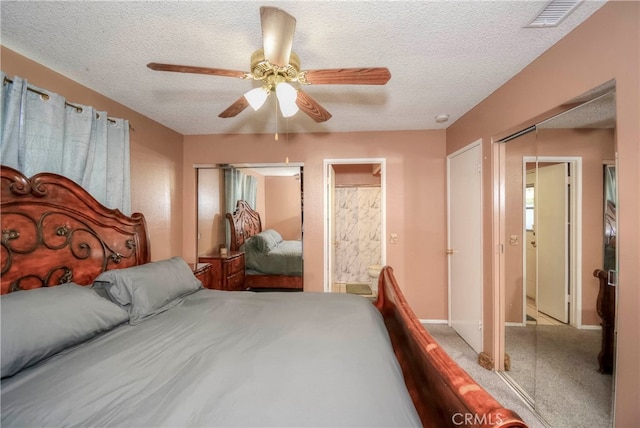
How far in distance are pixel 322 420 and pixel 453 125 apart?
3226 millimetres

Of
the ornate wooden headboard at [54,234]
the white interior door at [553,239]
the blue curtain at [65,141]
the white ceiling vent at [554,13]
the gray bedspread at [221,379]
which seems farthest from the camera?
the white interior door at [553,239]

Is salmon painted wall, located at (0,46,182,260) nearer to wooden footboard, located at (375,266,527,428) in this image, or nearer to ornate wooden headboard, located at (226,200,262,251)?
ornate wooden headboard, located at (226,200,262,251)

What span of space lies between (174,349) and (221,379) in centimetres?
40

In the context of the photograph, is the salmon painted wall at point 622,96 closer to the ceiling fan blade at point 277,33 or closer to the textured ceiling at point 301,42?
the textured ceiling at point 301,42

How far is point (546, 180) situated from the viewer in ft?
5.83

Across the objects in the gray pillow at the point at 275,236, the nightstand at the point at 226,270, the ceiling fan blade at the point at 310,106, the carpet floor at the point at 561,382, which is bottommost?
the carpet floor at the point at 561,382

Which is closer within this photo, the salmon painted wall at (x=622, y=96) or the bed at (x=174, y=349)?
the bed at (x=174, y=349)

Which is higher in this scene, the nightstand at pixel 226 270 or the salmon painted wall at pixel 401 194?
the salmon painted wall at pixel 401 194

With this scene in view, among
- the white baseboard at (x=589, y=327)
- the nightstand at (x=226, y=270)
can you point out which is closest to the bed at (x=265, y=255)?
the nightstand at (x=226, y=270)

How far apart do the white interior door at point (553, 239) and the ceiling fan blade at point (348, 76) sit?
1.48m

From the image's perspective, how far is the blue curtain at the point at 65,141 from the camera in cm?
146

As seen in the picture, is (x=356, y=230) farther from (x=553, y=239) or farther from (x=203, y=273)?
(x=553, y=239)

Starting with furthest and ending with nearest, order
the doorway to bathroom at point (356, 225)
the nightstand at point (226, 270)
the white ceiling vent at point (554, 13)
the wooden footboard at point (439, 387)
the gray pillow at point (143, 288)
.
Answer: the doorway to bathroom at point (356, 225) → the nightstand at point (226, 270) → the gray pillow at point (143, 288) → the white ceiling vent at point (554, 13) → the wooden footboard at point (439, 387)

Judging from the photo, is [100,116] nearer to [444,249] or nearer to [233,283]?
[233,283]
